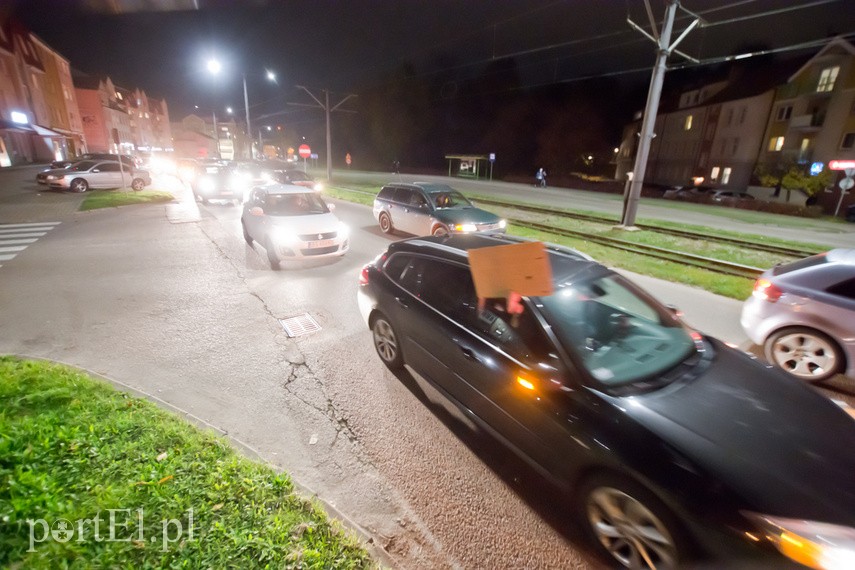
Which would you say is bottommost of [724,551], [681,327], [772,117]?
[724,551]

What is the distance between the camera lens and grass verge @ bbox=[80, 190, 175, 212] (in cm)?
1568

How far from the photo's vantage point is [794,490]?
2045 mm

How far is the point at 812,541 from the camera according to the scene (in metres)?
1.86

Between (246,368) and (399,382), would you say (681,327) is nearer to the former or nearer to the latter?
(399,382)

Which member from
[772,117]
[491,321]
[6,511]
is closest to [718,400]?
[491,321]

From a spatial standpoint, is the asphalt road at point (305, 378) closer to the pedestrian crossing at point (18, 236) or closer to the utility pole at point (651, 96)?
the pedestrian crossing at point (18, 236)

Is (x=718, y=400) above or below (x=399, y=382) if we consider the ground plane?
above

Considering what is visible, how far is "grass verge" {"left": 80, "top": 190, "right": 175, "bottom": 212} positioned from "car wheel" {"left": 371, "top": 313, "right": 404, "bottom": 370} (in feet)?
53.6

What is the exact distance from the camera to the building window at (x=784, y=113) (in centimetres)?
3294

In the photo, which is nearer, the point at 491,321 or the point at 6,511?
the point at 6,511

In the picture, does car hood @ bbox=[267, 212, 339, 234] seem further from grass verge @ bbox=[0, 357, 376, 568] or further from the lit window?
the lit window

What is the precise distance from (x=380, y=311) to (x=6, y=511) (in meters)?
3.27

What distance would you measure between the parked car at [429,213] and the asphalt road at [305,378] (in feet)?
6.91

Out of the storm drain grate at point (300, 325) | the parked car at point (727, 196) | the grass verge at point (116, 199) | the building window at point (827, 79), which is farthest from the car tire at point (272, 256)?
the building window at point (827, 79)
